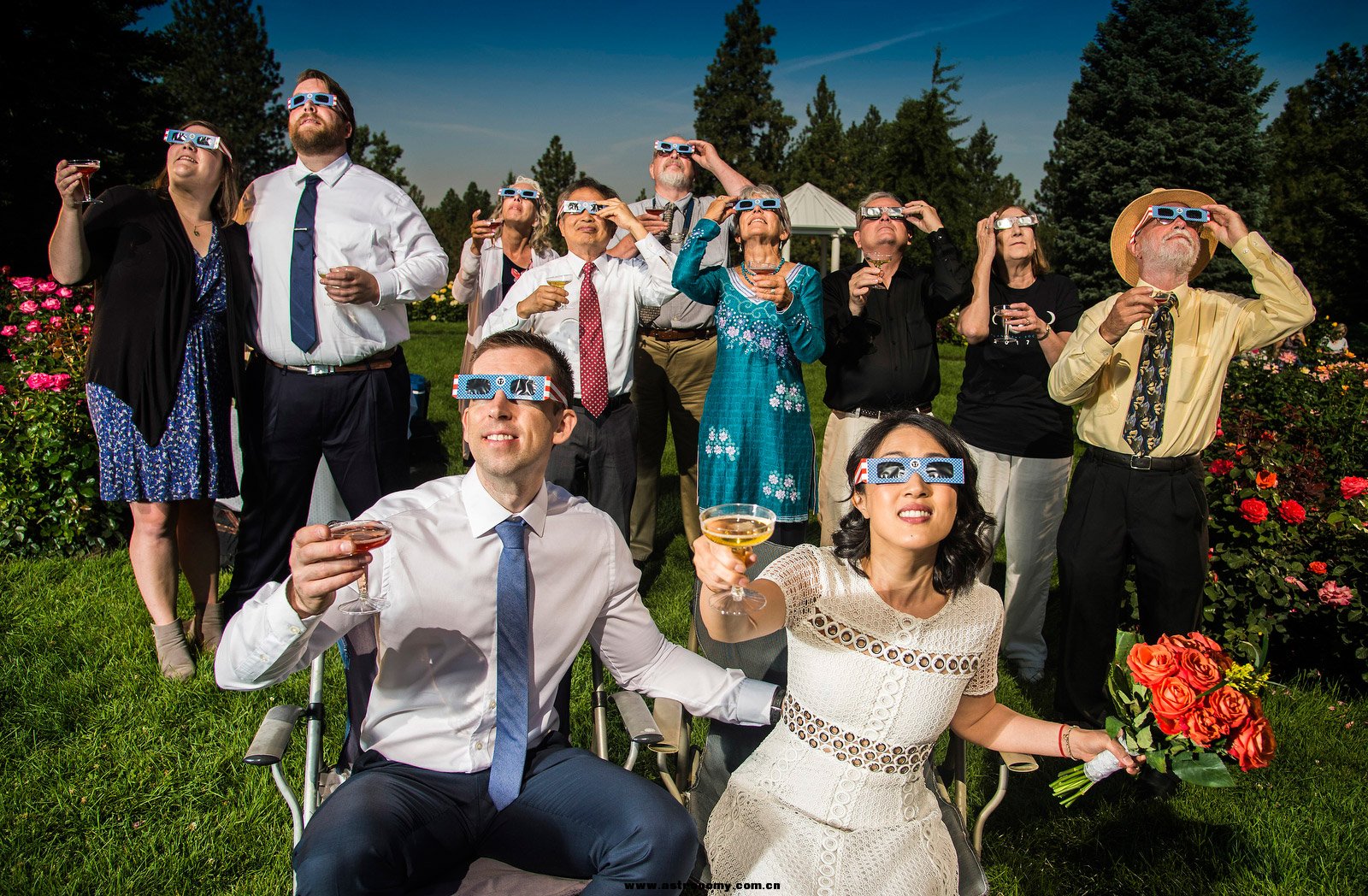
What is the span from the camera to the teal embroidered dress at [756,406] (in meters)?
4.37

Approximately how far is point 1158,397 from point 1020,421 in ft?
3.30

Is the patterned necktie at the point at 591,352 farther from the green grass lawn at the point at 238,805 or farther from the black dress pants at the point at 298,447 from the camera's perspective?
the green grass lawn at the point at 238,805

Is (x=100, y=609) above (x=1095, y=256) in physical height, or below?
below

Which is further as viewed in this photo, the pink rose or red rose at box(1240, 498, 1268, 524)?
red rose at box(1240, 498, 1268, 524)

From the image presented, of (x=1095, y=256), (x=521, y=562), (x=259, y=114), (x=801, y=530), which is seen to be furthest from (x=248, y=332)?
(x=259, y=114)

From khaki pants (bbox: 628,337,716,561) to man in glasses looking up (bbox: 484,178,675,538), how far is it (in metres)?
1.02

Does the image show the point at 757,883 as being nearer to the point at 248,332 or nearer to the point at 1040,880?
the point at 1040,880

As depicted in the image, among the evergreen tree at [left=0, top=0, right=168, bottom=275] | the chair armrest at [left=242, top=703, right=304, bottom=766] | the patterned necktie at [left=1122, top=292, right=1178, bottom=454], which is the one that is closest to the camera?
the chair armrest at [left=242, top=703, right=304, bottom=766]

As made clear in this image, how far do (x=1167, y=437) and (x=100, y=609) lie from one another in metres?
5.54

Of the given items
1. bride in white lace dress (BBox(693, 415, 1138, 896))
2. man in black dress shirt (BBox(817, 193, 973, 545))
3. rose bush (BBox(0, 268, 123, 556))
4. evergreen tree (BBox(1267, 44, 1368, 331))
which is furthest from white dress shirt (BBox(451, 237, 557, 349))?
evergreen tree (BBox(1267, 44, 1368, 331))

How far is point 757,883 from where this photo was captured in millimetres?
2262

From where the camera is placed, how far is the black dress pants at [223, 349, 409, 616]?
416cm

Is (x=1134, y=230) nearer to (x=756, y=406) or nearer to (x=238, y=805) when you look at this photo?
(x=756, y=406)

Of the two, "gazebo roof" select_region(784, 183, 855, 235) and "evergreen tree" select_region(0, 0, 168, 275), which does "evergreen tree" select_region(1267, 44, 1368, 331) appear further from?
"evergreen tree" select_region(0, 0, 168, 275)
